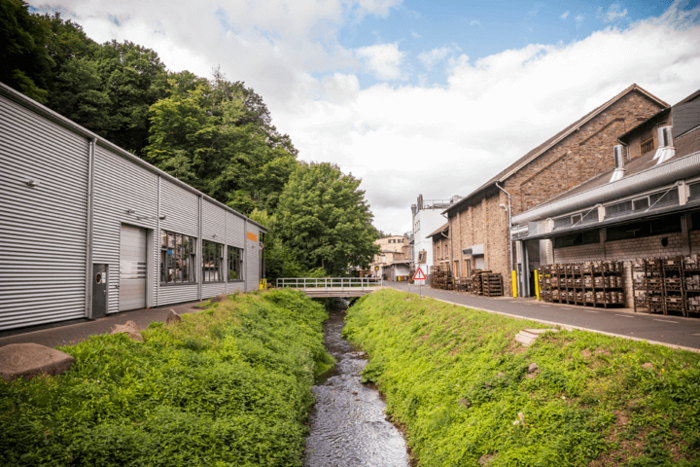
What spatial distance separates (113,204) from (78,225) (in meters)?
1.85

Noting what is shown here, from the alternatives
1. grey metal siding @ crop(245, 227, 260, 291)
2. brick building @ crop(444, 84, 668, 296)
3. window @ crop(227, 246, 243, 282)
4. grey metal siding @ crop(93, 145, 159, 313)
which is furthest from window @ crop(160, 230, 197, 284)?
brick building @ crop(444, 84, 668, 296)

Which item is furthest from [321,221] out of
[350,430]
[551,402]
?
[551,402]

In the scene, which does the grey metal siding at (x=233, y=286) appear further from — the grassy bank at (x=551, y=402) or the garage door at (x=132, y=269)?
the grassy bank at (x=551, y=402)

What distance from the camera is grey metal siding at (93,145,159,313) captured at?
11922 millimetres

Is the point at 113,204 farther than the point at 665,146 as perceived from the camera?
No

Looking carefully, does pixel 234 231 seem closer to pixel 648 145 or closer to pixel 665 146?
pixel 665 146

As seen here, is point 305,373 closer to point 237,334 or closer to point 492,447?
point 237,334

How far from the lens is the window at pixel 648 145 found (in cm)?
1891

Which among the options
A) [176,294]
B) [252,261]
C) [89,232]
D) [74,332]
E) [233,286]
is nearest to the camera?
[74,332]

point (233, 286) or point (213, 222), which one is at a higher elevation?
point (213, 222)

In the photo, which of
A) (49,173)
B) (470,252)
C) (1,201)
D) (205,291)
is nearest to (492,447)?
(1,201)

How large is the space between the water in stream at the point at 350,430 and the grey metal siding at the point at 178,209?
32.7 ft

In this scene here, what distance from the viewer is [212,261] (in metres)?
21.5

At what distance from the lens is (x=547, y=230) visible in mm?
18172
